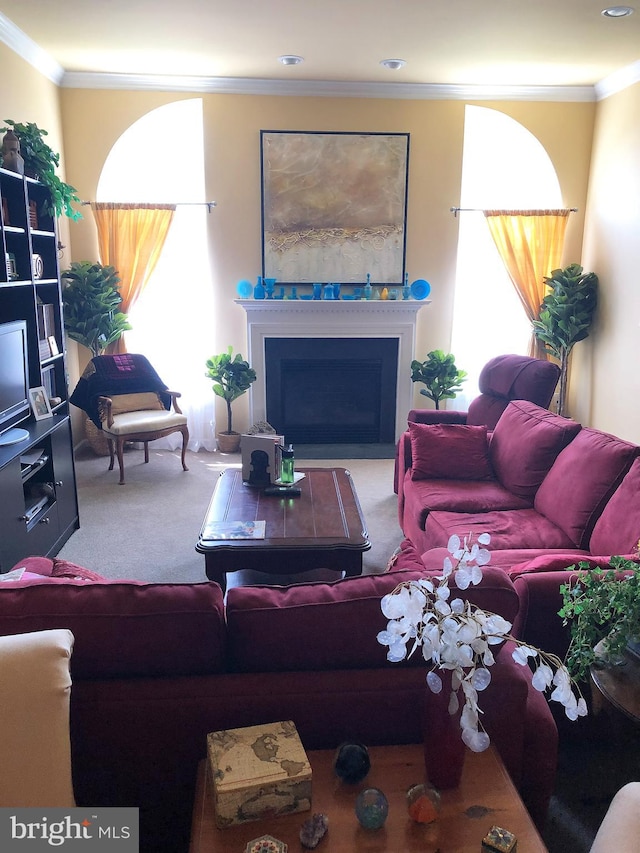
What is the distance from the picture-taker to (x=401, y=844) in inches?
47.4

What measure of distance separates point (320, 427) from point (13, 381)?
9.33 feet

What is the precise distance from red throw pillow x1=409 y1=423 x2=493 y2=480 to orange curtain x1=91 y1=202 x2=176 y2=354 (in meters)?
2.97

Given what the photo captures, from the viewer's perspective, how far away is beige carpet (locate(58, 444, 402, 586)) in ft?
11.5

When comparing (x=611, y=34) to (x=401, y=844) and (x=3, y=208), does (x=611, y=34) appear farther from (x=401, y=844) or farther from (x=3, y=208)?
(x=401, y=844)

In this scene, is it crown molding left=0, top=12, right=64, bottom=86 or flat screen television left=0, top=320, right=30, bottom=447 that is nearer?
flat screen television left=0, top=320, right=30, bottom=447

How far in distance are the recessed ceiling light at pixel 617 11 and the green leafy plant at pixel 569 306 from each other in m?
1.89

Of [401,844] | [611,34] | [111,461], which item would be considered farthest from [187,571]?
[611,34]

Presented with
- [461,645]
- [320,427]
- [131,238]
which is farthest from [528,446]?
[131,238]

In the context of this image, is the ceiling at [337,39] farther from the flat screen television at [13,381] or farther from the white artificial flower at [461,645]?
the white artificial flower at [461,645]

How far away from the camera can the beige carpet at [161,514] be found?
11.5ft

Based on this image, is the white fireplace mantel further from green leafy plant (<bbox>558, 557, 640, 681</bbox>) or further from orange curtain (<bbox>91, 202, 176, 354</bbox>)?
green leafy plant (<bbox>558, 557, 640, 681</bbox>)

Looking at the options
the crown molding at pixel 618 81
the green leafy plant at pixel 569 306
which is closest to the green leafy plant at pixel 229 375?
the green leafy plant at pixel 569 306

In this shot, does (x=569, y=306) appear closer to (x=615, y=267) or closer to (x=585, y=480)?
(x=615, y=267)

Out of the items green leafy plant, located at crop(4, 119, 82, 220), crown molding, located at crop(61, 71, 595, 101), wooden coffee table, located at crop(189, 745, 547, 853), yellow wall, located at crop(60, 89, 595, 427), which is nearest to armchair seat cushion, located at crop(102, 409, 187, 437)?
yellow wall, located at crop(60, 89, 595, 427)
